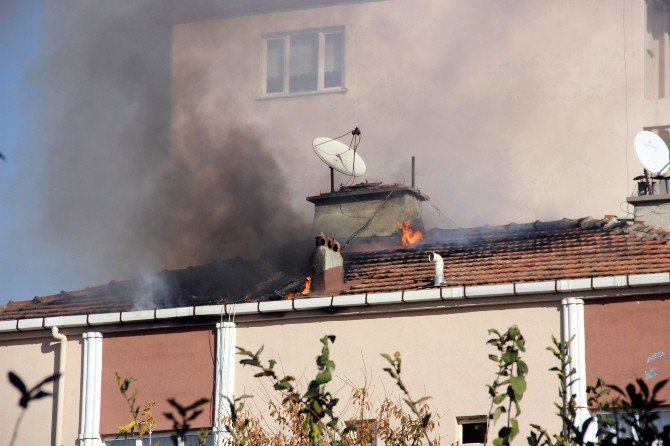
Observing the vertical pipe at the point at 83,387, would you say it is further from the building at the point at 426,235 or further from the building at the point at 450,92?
the building at the point at 450,92

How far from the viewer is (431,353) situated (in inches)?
731

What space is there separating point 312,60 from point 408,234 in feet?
42.1

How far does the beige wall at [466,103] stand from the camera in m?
32.6

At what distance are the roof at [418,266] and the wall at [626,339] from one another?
55 cm

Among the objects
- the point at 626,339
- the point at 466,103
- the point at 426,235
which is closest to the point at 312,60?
the point at 466,103

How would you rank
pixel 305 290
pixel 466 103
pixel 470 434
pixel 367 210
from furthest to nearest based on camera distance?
pixel 466 103 < pixel 367 210 < pixel 305 290 < pixel 470 434

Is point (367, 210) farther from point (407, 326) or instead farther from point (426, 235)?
point (407, 326)

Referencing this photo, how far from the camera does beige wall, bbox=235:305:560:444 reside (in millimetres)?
18000

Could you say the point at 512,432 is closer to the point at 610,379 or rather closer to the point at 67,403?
the point at 610,379

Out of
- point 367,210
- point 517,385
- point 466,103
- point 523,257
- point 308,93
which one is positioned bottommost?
point 517,385

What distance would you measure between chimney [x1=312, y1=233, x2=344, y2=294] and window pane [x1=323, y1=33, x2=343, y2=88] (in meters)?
14.9

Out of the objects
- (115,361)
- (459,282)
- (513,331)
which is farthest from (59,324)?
(513,331)

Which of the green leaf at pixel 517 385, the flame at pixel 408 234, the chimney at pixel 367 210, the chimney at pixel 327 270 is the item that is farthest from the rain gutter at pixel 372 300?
the green leaf at pixel 517 385

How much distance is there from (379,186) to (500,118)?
997 centimetres
